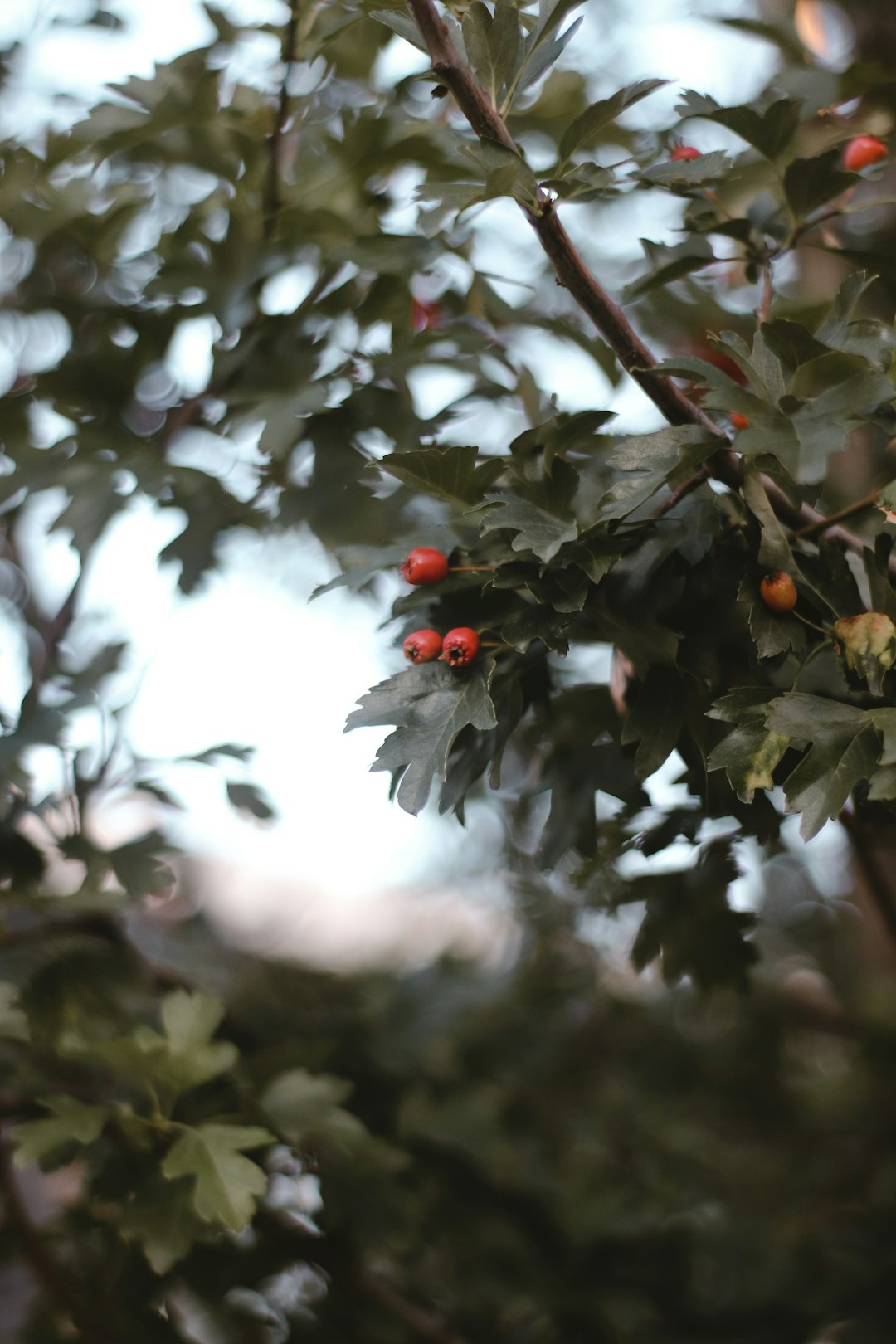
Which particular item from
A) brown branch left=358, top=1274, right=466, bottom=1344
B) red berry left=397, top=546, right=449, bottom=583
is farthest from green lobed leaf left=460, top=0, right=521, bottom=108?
brown branch left=358, top=1274, right=466, bottom=1344

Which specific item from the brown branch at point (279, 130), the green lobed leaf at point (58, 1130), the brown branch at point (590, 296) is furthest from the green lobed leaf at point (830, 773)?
the brown branch at point (279, 130)

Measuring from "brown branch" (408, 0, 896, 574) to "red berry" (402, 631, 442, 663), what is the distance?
0.56 feet

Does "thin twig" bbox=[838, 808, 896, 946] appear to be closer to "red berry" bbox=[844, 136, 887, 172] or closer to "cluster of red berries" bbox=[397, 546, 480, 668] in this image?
"cluster of red berries" bbox=[397, 546, 480, 668]

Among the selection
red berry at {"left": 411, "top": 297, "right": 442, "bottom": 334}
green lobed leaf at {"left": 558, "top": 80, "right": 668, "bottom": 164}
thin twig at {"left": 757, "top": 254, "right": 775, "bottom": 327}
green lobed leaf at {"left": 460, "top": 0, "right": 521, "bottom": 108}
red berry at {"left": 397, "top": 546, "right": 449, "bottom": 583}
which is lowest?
red berry at {"left": 411, "top": 297, "right": 442, "bottom": 334}

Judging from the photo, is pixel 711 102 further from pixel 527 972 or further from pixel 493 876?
pixel 493 876

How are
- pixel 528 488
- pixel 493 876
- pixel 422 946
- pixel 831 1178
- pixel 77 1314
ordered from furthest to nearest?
pixel 422 946, pixel 493 876, pixel 831 1178, pixel 77 1314, pixel 528 488

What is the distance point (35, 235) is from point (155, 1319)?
109 cm

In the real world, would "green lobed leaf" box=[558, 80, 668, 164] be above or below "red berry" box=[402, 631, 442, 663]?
above

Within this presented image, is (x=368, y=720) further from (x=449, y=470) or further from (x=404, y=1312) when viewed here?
(x=404, y=1312)

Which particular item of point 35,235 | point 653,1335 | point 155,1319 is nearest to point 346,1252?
point 155,1319

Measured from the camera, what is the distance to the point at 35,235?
1.10m

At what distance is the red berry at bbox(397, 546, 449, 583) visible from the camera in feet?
2.28

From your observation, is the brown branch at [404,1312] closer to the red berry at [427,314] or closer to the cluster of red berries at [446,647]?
the cluster of red berries at [446,647]

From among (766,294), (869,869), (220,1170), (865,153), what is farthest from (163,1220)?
(865,153)
